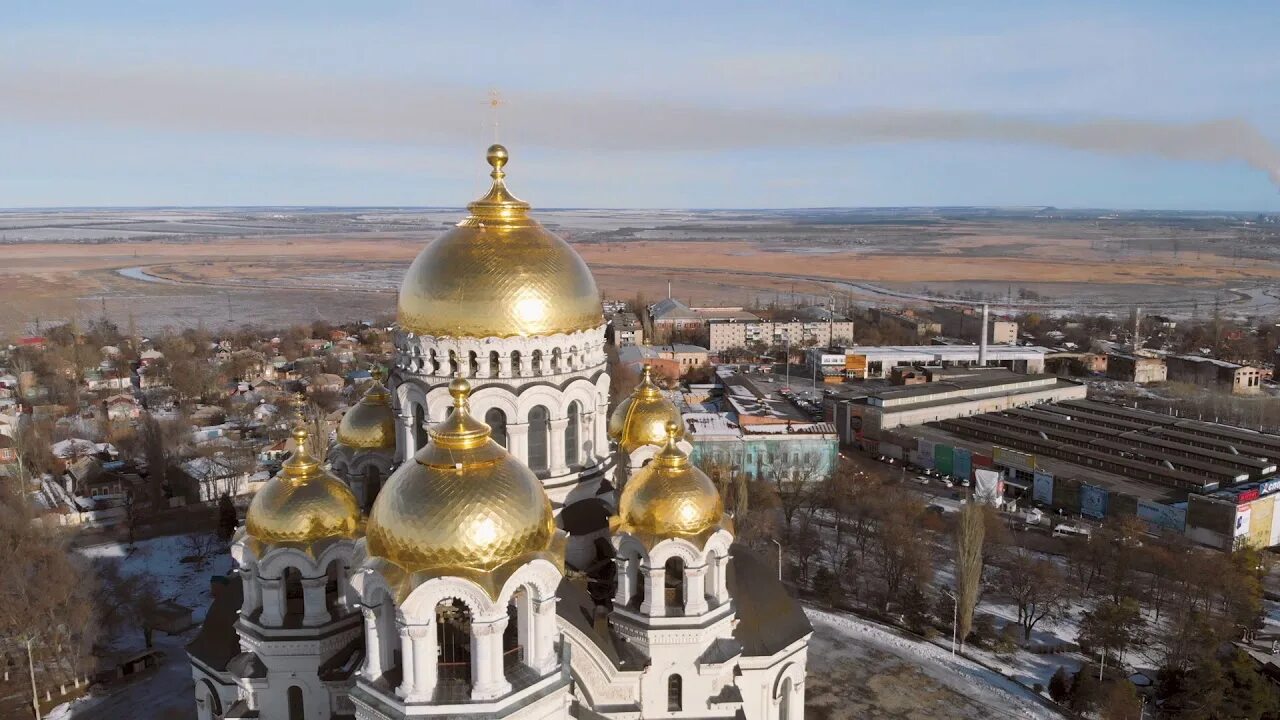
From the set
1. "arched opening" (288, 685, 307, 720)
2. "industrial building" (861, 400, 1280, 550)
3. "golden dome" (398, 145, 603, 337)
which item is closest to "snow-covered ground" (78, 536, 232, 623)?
→ "arched opening" (288, 685, 307, 720)

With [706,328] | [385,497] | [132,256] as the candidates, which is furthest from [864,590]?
[132,256]

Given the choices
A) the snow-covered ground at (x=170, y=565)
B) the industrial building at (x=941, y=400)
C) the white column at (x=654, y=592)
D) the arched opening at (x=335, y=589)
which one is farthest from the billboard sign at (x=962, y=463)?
the arched opening at (x=335, y=589)

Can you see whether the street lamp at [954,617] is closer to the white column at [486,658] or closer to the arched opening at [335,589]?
the arched opening at [335,589]

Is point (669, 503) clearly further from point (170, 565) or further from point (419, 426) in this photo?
point (170, 565)

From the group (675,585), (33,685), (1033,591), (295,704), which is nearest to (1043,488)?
(1033,591)

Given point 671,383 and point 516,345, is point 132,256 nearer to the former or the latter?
point 671,383

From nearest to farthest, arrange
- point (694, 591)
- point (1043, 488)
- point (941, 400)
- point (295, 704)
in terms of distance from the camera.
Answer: point (694, 591) → point (295, 704) → point (1043, 488) → point (941, 400)
